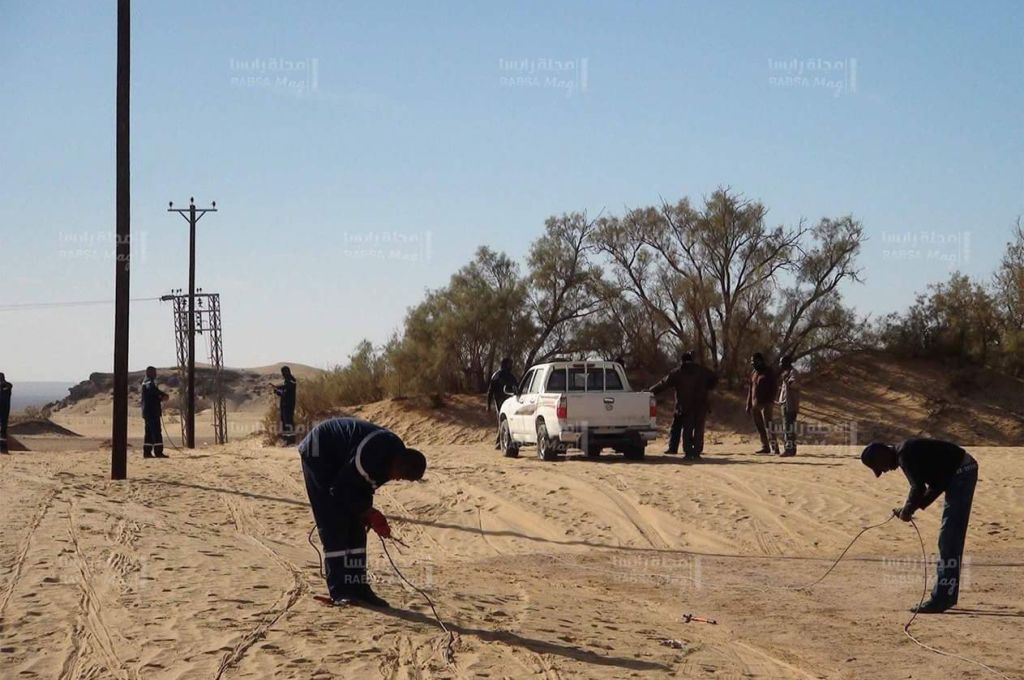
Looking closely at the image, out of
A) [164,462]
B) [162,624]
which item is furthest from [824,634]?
[164,462]

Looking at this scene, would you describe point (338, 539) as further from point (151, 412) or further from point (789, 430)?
point (151, 412)

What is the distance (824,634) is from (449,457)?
1425 centimetres

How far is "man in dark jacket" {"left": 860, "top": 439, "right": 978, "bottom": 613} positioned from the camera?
998cm

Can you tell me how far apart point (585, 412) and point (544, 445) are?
3.72 ft

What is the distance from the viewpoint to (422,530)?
15.3 metres

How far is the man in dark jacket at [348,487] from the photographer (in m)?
8.78

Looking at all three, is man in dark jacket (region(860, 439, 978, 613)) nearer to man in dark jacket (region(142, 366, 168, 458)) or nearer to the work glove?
the work glove

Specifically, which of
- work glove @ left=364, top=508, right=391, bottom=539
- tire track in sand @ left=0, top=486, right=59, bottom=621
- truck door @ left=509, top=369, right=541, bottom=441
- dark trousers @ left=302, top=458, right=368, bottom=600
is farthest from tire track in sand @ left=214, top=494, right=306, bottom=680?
truck door @ left=509, top=369, right=541, bottom=441

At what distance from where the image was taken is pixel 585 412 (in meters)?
21.4

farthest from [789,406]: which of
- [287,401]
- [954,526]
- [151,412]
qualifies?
[151,412]

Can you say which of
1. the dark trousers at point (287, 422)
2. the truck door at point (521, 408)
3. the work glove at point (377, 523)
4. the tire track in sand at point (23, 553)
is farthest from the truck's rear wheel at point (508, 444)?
the work glove at point (377, 523)

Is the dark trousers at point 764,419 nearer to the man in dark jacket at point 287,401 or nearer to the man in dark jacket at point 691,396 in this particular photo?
the man in dark jacket at point 691,396

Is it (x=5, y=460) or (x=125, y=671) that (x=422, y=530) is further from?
(x=5, y=460)

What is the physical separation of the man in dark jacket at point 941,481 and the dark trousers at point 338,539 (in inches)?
172
